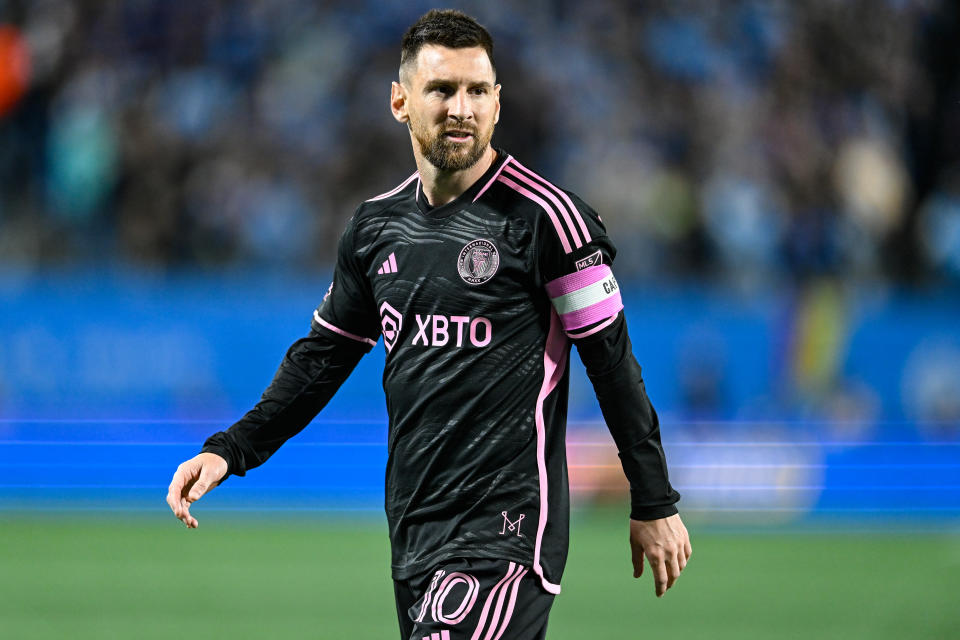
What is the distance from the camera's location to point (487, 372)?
385 cm

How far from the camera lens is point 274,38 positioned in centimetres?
1416

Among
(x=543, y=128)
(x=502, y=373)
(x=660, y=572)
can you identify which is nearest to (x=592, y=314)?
(x=502, y=373)

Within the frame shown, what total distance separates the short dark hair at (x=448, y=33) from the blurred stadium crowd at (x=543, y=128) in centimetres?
869

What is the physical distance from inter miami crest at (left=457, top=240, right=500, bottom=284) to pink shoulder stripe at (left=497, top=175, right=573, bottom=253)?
6.7 inches

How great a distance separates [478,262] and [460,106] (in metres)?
0.42

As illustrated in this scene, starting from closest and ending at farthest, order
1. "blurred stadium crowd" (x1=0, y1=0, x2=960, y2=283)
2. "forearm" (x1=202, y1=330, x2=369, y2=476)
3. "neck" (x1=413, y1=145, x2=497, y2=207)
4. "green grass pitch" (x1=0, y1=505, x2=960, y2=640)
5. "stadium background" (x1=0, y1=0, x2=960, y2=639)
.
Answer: "neck" (x1=413, y1=145, x2=497, y2=207), "forearm" (x1=202, y1=330, x2=369, y2=476), "green grass pitch" (x1=0, y1=505, x2=960, y2=640), "stadium background" (x1=0, y1=0, x2=960, y2=639), "blurred stadium crowd" (x1=0, y1=0, x2=960, y2=283)

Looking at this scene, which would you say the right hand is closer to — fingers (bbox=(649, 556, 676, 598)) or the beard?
the beard

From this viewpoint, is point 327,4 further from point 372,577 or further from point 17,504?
point 372,577

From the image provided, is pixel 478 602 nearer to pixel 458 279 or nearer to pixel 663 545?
pixel 663 545

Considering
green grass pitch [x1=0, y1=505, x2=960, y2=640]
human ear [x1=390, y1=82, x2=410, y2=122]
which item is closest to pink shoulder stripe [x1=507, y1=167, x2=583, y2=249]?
human ear [x1=390, y1=82, x2=410, y2=122]

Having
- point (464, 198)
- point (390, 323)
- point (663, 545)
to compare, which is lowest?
point (663, 545)

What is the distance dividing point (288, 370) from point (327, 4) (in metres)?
10.5

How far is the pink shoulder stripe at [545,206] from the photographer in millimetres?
3768

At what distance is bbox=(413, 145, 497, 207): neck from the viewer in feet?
12.9
